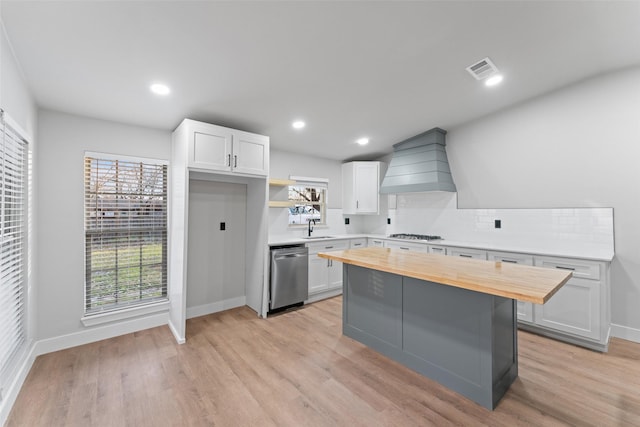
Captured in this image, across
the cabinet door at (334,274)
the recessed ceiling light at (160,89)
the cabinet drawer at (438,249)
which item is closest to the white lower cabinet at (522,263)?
the cabinet drawer at (438,249)

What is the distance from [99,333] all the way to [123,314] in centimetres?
26

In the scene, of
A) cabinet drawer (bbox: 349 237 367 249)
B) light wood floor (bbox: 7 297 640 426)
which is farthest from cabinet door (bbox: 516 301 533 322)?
cabinet drawer (bbox: 349 237 367 249)

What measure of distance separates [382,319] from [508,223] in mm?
2448

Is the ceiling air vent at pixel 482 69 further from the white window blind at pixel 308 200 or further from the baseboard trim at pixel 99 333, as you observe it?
the baseboard trim at pixel 99 333

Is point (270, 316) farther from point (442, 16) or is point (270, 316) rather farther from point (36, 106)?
point (442, 16)

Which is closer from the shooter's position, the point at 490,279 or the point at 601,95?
the point at 490,279

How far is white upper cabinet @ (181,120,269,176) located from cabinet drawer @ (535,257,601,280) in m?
3.33

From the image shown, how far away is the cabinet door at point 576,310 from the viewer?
275 cm

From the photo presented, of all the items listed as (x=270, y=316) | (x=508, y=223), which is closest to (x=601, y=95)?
(x=508, y=223)

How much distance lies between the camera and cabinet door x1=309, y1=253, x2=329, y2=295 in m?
4.09

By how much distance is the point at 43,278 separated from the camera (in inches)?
104

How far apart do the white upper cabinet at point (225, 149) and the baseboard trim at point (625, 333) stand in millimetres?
4329

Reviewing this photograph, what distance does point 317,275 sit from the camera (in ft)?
13.7

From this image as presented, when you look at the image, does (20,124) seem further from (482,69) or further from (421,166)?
(421,166)
